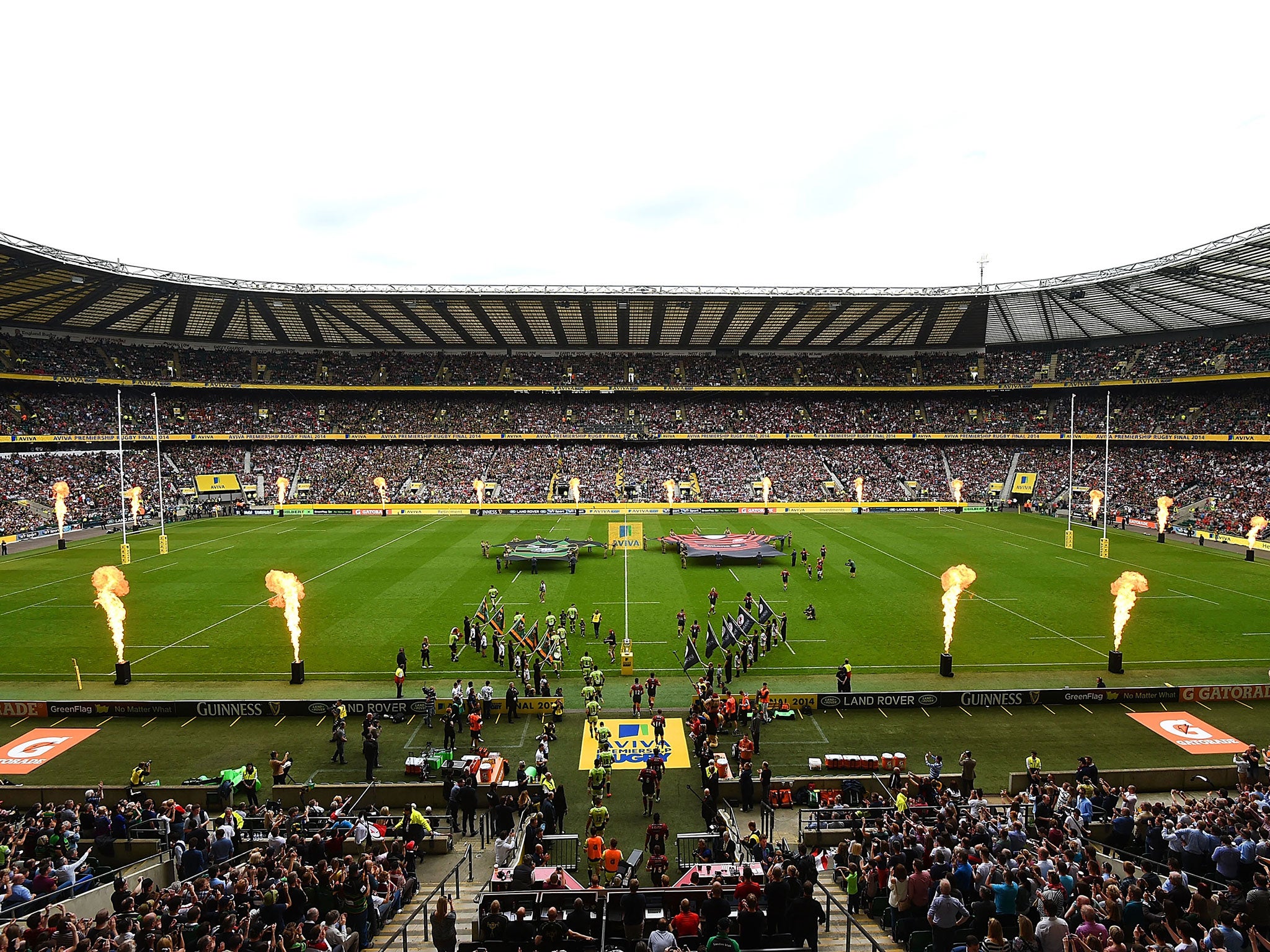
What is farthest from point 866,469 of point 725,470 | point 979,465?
point 725,470

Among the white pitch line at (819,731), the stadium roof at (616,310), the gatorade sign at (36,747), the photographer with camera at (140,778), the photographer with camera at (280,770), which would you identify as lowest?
the white pitch line at (819,731)

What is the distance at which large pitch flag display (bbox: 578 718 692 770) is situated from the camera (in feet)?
62.1

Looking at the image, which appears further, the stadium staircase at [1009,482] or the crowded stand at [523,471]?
the stadium staircase at [1009,482]

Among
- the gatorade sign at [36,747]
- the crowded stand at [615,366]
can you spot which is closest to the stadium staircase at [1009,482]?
the crowded stand at [615,366]

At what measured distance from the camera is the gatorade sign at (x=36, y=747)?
1883 centimetres

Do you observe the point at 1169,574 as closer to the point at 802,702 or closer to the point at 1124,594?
the point at 1124,594

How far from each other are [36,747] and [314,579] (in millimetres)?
20191

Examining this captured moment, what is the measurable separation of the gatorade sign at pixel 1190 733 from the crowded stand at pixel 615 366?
2534 inches

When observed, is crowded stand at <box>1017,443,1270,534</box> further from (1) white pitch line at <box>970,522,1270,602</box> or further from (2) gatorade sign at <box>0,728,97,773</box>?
(2) gatorade sign at <box>0,728,97,773</box>

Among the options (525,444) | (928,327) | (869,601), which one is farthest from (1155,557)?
(525,444)

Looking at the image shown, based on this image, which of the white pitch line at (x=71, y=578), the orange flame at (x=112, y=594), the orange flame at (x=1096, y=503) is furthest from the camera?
the orange flame at (x=1096, y=503)

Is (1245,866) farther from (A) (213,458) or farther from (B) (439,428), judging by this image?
(A) (213,458)

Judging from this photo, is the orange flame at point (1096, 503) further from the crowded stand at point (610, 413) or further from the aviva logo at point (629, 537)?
the aviva logo at point (629, 537)

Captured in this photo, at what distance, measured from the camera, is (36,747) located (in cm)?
1981
